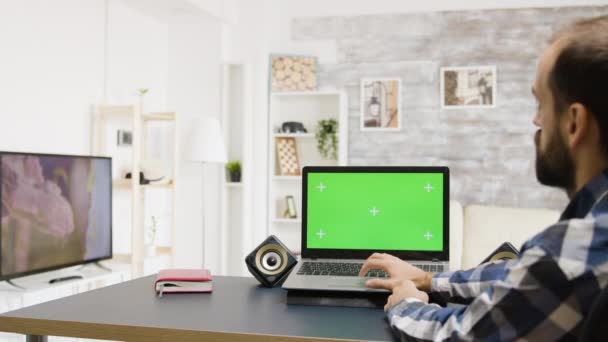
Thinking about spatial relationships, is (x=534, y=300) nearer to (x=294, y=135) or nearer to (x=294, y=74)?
(x=294, y=135)

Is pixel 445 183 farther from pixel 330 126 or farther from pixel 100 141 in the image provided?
pixel 330 126

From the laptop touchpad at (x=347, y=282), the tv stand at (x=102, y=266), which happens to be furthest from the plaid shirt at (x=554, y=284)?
the tv stand at (x=102, y=266)

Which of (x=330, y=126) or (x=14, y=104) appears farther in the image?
(x=330, y=126)

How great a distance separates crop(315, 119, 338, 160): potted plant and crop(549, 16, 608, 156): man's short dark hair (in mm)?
3977

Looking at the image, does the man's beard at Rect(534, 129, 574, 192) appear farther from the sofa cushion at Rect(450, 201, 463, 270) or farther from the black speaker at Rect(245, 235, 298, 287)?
the sofa cushion at Rect(450, 201, 463, 270)

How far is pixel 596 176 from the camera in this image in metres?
0.90

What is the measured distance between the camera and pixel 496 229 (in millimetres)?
4191

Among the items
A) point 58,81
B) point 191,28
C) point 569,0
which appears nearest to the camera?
point 58,81

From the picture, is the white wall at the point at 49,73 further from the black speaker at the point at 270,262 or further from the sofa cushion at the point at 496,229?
the sofa cushion at the point at 496,229

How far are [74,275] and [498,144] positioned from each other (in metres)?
3.26

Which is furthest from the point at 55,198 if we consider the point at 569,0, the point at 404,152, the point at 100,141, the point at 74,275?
the point at 569,0

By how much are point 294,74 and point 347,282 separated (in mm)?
3762

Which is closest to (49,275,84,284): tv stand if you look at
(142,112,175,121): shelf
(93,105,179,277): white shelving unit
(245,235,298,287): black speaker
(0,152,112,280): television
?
(0,152,112,280): television

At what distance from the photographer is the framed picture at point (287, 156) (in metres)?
4.99
